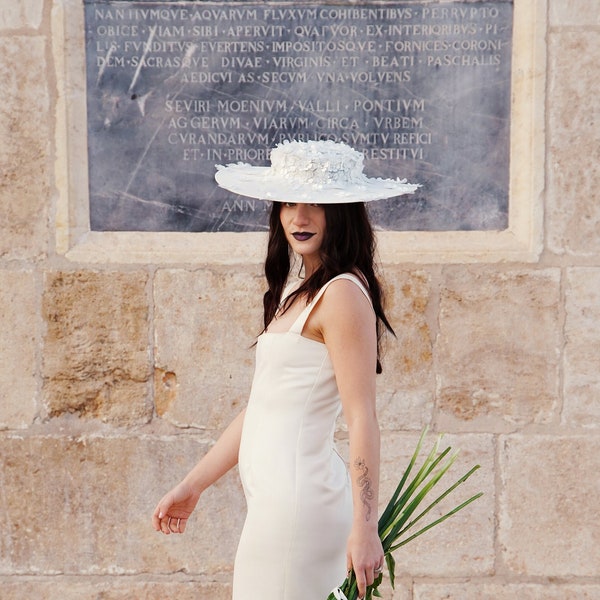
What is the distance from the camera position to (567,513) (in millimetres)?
3891

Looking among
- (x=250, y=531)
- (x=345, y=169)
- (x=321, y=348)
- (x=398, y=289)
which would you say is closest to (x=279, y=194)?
(x=345, y=169)

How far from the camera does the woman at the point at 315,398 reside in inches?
89.2

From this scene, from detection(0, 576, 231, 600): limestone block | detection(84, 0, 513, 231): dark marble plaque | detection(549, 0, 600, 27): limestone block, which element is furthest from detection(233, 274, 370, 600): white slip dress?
detection(549, 0, 600, 27): limestone block

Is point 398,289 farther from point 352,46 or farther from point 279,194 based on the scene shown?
point 279,194

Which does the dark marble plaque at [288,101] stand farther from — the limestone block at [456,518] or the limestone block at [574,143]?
the limestone block at [456,518]

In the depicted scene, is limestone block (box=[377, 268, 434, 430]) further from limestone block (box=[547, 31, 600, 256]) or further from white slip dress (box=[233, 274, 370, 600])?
white slip dress (box=[233, 274, 370, 600])

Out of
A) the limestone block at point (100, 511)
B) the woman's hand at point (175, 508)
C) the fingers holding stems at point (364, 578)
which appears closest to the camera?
the fingers holding stems at point (364, 578)

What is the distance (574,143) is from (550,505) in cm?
145

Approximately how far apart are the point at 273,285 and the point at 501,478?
1657 mm

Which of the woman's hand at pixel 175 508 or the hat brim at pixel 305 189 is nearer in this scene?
the hat brim at pixel 305 189

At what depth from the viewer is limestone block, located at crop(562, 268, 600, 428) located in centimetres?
388

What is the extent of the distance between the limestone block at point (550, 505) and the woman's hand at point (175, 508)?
5.42ft

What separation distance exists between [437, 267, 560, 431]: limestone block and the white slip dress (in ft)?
5.17

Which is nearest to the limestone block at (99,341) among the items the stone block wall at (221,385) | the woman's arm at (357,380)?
the stone block wall at (221,385)
